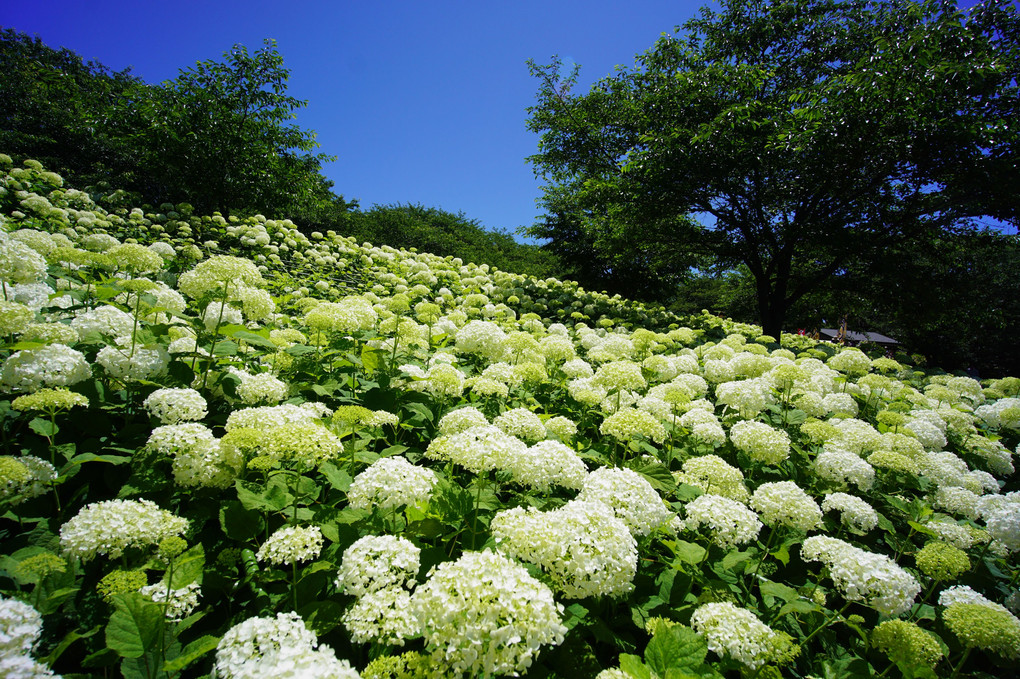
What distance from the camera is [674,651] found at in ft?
5.15

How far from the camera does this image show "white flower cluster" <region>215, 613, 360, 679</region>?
109 centimetres

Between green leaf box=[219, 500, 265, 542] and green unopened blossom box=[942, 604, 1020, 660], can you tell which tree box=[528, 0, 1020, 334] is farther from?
green leaf box=[219, 500, 265, 542]

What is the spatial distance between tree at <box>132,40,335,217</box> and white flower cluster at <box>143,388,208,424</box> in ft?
73.8

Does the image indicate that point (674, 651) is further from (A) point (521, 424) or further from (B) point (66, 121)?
(B) point (66, 121)

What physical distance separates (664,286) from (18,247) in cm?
3076

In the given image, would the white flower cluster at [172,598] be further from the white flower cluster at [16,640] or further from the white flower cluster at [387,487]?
the white flower cluster at [387,487]

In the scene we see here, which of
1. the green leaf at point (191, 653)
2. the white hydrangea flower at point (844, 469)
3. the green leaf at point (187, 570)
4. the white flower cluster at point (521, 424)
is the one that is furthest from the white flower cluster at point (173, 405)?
the white hydrangea flower at point (844, 469)

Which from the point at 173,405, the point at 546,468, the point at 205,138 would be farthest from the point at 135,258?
the point at 205,138

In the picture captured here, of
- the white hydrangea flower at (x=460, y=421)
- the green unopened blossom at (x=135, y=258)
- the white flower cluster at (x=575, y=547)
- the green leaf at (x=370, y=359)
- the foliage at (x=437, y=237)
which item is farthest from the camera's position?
the foliage at (x=437, y=237)

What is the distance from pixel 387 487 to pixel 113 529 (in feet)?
3.37

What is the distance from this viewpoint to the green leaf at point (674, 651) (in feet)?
5.05

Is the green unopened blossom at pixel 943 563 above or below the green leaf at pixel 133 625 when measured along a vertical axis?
above

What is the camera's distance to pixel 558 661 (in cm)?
168

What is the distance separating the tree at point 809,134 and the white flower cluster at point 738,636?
44.8 ft
